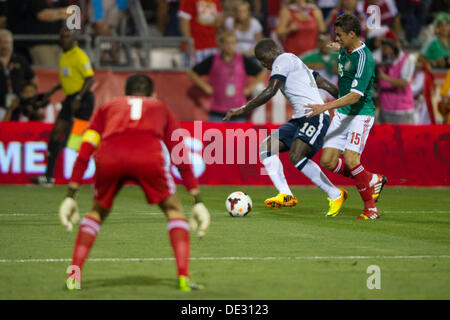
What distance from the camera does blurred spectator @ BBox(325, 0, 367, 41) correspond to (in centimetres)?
1746

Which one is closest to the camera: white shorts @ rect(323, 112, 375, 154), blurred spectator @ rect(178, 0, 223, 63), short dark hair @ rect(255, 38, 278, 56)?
white shorts @ rect(323, 112, 375, 154)

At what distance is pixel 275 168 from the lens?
1239 centimetres

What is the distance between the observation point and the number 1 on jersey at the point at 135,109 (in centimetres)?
671

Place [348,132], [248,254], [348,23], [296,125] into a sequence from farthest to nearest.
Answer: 1. [296,125]
2. [348,132]
3. [348,23]
4. [248,254]

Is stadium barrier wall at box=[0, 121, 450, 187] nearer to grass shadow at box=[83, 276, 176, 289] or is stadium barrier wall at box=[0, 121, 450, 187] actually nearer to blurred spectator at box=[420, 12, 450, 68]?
blurred spectator at box=[420, 12, 450, 68]

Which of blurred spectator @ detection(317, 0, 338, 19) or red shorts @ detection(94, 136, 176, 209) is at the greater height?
blurred spectator @ detection(317, 0, 338, 19)

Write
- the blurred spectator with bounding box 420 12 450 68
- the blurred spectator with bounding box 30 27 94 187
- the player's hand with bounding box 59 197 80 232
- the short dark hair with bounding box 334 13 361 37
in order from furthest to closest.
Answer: the blurred spectator with bounding box 420 12 450 68
the blurred spectator with bounding box 30 27 94 187
the short dark hair with bounding box 334 13 361 37
the player's hand with bounding box 59 197 80 232

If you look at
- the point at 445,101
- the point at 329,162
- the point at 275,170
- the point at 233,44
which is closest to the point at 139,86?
the point at 329,162

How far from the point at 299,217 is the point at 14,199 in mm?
4587

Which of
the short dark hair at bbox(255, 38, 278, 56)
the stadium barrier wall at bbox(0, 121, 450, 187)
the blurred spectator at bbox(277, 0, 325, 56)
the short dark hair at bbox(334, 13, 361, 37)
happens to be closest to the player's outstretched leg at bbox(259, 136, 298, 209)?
the short dark hair at bbox(255, 38, 278, 56)

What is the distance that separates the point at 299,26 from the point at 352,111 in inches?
282

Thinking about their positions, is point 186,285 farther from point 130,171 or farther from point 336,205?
point 336,205

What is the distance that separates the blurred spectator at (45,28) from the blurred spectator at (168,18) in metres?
2.28

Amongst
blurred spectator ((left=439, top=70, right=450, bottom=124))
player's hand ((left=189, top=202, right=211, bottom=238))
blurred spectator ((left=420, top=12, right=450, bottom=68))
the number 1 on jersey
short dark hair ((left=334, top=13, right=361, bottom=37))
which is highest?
blurred spectator ((left=420, top=12, right=450, bottom=68))
